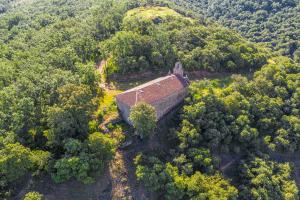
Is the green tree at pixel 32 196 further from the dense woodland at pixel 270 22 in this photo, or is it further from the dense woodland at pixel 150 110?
the dense woodland at pixel 270 22

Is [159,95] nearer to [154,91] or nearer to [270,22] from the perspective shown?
[154,91]

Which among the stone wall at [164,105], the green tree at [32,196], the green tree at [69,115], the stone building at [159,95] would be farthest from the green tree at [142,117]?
the green tree at [32,196]

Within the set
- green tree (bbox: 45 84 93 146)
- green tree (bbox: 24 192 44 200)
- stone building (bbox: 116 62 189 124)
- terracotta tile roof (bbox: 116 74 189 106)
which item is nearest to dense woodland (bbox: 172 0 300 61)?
stone building (bbox: 116 62 189 124)

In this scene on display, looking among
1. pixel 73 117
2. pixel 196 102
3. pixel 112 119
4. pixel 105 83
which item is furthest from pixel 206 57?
pixel 73 117

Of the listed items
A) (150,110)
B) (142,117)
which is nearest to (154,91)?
(150,110)

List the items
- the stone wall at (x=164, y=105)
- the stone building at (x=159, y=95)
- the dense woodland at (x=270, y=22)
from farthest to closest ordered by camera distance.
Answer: the dense woodland at (x=270, y=22), the stone wall at (x=164, y=105), the stone building at (x=159, y=95)

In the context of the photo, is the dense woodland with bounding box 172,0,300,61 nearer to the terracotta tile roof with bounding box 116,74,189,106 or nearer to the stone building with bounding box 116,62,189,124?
the stone building with bounding box 116,62,189,124
